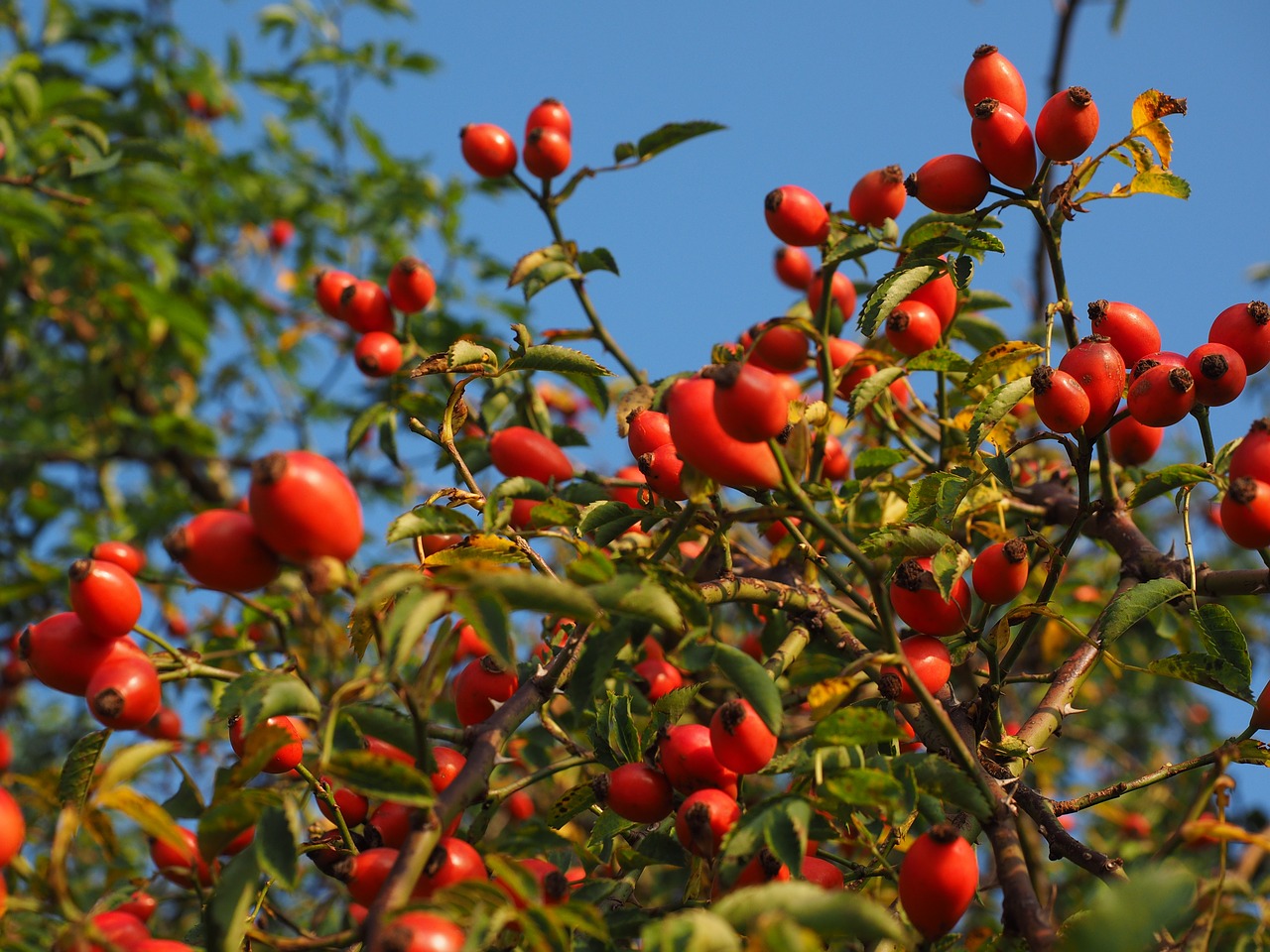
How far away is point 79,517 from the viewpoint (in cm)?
613

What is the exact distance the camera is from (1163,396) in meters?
1.91

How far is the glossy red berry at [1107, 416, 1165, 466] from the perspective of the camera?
2.56 metres

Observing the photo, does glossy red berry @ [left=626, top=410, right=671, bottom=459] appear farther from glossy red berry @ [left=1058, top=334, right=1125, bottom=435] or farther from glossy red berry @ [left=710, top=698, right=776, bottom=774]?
glossy red berry @ [left=1058, top=334, right=1125, bottom=435]

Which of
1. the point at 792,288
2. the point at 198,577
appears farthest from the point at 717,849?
the point at 792,288

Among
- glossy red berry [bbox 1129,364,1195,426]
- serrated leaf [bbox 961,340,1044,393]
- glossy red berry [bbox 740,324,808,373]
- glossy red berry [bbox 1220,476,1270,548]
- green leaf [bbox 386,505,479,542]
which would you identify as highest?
glossy red berry [bbox 740,324,808,373]

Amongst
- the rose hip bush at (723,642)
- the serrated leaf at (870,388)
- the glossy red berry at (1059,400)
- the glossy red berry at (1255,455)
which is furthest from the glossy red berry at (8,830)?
the glossy red berry at (1255,455)

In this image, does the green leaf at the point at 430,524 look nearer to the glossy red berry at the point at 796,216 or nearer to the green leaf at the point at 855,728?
the green leaf at the point at 855,728

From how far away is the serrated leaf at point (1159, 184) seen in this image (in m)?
2.14

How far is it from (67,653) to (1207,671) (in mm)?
2101

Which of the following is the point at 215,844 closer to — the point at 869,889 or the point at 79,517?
the point at 869,889

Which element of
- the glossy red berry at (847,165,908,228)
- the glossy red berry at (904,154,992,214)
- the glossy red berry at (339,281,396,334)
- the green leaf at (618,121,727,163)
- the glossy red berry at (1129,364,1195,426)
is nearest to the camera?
the glossy red berry at (1129,364,1195,426)

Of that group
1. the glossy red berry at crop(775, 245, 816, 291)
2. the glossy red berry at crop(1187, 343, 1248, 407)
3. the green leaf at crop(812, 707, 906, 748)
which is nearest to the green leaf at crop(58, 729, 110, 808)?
the green leaf at crop(812, 707, 906, 748)

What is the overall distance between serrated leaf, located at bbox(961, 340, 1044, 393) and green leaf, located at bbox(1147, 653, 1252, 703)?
0.67m

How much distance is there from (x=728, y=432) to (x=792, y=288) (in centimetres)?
227
